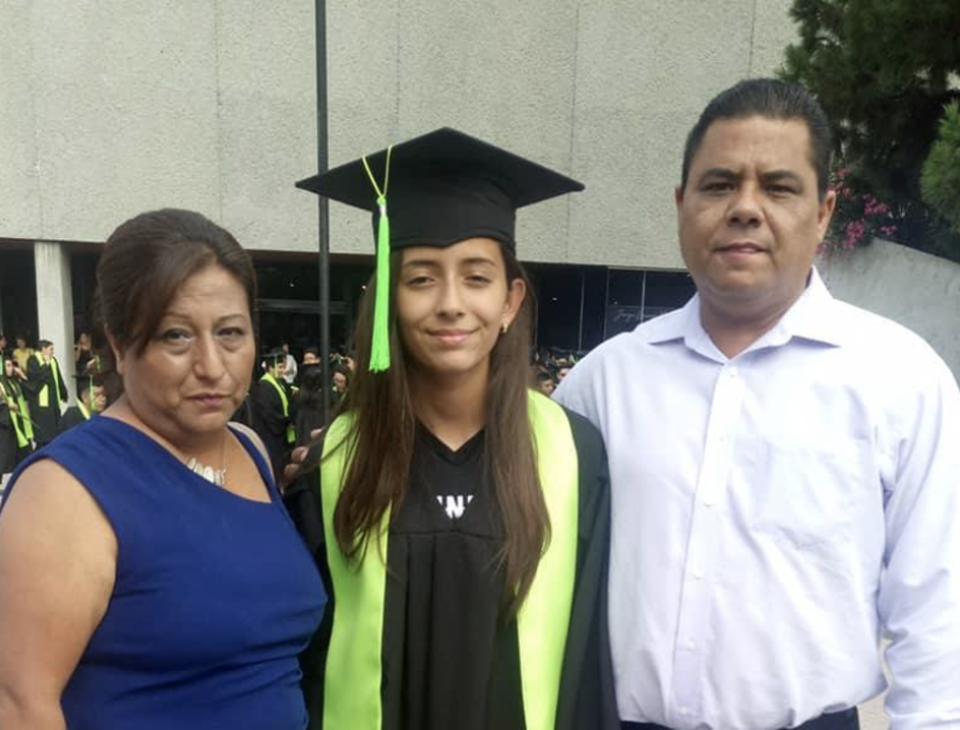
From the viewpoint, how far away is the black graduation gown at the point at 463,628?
1609 millimetres

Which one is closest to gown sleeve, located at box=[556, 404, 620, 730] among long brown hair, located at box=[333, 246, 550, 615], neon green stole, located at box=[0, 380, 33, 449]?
long brown hair, located at box=[333, 246, 550, 615]

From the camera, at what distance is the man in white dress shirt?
57.4 inches

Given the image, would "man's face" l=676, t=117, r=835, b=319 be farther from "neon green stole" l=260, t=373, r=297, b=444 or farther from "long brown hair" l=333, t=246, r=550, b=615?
"neon green stole" l=260, t=373, r=297, b=444

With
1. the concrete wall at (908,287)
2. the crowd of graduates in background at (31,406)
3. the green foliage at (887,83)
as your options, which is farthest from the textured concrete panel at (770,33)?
the crowd of graduates in background at (31,406)

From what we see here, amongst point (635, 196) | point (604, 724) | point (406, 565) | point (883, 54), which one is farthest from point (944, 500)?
point (635, 196)

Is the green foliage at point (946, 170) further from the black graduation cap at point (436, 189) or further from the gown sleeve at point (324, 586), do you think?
the gown sleeve at point (324, 586)

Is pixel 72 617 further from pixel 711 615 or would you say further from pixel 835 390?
pixel 835 390

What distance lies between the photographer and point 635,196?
39.7ft

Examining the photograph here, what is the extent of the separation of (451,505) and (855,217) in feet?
18.8

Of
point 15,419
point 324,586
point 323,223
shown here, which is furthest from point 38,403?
point 324,586

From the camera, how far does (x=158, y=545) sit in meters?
1.28

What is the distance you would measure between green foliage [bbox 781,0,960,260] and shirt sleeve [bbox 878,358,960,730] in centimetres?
434

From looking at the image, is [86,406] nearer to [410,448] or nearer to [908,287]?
[410,448]

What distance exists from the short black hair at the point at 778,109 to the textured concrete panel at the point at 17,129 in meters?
12.6
